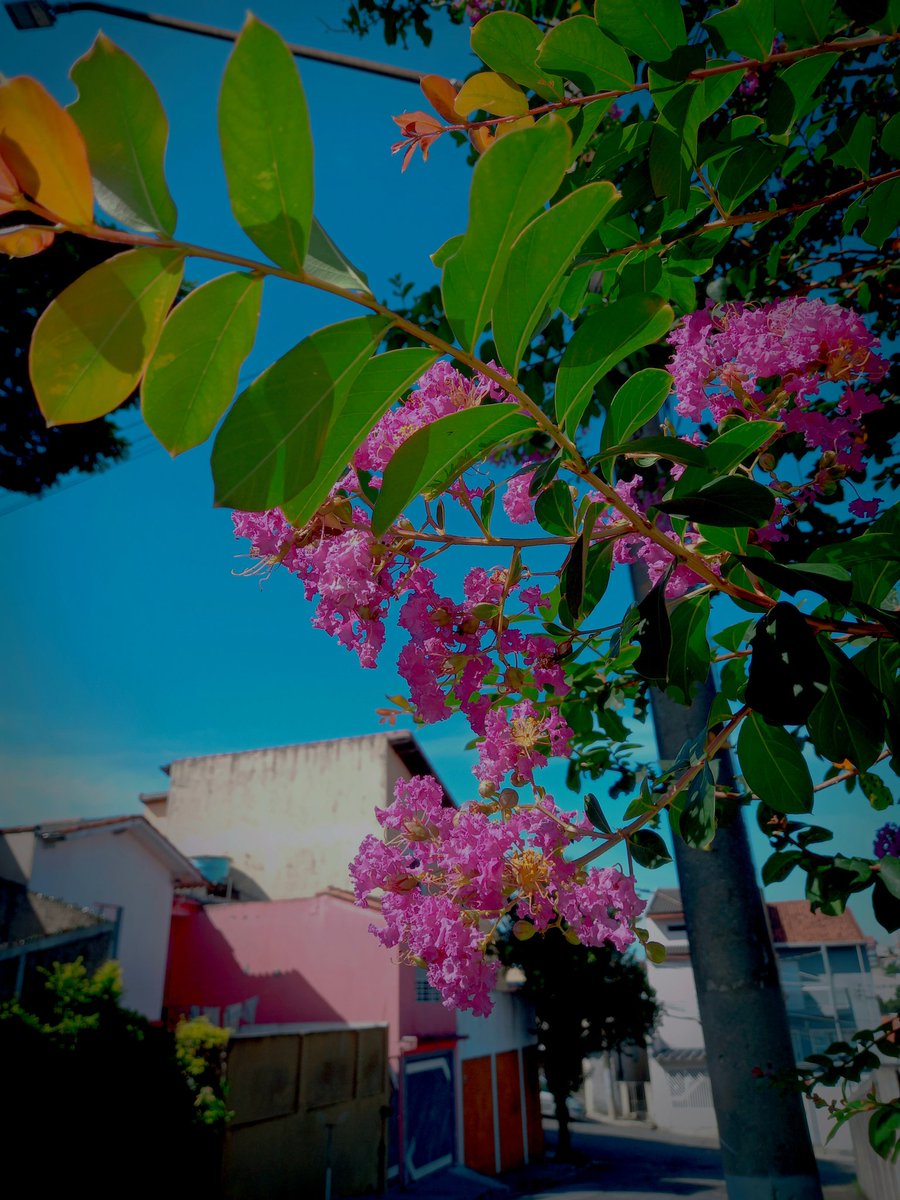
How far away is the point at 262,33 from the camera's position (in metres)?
0.42

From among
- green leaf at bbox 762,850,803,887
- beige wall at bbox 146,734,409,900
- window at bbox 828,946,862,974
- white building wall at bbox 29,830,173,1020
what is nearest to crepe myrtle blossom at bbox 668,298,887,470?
green leaf at bbox 762,850,803,887

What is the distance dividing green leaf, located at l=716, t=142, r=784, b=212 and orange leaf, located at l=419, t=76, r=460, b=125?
401 mm

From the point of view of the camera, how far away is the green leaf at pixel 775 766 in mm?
1000

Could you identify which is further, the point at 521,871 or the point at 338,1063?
the point at 338,1063

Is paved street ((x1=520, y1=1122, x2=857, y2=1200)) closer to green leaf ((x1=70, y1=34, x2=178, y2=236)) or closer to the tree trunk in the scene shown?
the tree trunk

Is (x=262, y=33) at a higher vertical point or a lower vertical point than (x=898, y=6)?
lower

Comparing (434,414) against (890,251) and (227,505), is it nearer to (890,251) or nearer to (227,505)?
(227,505)

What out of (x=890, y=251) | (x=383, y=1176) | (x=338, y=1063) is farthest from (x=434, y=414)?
(x=383, y=1176)

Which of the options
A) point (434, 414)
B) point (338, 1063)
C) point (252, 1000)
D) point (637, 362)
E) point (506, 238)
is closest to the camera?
point (506, 238)

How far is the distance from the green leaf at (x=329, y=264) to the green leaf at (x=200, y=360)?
52 millimetres

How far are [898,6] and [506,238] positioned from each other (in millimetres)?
863

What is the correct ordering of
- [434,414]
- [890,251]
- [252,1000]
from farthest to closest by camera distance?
[252,1000] < [890,251] < [434,414]

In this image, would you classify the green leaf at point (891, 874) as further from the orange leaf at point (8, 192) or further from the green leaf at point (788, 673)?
the orange leaf at point (8, 192)

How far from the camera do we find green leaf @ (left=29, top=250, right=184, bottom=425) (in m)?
0.44
